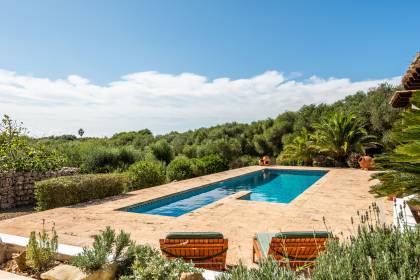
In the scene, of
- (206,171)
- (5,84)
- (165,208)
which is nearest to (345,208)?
(165,208)

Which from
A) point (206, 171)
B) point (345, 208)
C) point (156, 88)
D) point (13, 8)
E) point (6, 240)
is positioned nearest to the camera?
point (6, 240)

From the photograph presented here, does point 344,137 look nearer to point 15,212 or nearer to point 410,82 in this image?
point 410,82

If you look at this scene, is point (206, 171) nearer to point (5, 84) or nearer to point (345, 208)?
point (345, 208)

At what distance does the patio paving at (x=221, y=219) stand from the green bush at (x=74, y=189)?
60 centimetres

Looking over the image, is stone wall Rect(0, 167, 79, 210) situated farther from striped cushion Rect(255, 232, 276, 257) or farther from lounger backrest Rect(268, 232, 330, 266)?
lounger backrest Rect(268, 232, 330, 266)

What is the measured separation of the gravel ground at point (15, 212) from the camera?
8.69 metres

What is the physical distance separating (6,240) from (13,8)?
290 inches

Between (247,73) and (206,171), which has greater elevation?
(247,73)

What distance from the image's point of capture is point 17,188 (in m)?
10.5

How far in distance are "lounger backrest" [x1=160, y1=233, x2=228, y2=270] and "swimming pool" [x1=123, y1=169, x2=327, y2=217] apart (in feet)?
16.2

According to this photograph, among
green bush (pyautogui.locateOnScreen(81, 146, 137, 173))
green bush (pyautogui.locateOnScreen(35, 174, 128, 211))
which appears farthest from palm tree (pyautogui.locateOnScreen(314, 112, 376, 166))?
green bush (pyautogui.locateOnScreen(35, 174, 128, 211))

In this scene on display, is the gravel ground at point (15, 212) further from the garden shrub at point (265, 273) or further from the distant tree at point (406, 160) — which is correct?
the distant tree at point (406, 160)

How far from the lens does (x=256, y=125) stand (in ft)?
94.4

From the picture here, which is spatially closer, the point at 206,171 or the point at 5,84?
the point at 5,84
